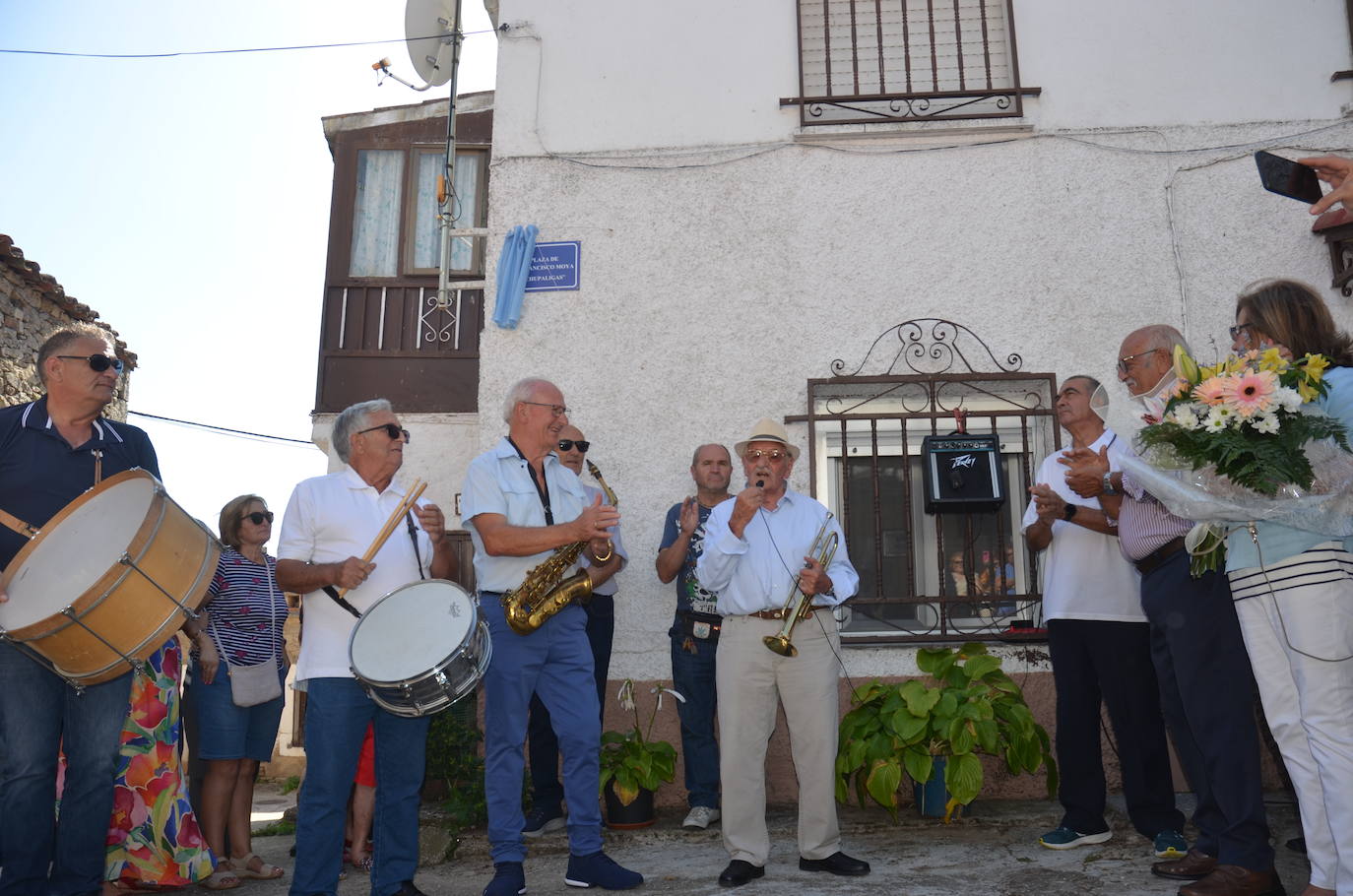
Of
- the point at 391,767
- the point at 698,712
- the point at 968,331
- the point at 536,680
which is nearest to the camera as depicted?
the point at 391,767

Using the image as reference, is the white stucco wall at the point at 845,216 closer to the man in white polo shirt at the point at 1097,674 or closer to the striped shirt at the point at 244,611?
the striped shirt at the point at 244,611

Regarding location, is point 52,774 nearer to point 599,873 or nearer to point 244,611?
point 244,611

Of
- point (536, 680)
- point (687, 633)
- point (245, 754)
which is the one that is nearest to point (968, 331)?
point (687, 633)

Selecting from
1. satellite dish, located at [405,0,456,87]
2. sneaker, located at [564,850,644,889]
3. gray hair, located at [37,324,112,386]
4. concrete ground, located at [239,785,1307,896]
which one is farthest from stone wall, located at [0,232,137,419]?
sneaker, located at [564,850,644,889]

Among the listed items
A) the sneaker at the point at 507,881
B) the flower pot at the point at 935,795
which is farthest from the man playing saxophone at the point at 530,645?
the flower pot at the point at 935,795

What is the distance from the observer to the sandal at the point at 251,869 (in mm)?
5066

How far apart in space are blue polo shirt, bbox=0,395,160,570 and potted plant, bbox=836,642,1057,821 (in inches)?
139

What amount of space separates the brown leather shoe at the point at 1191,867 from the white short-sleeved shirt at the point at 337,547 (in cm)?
318

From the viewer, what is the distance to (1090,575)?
15.9ft

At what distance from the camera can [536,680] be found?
14.6 feet

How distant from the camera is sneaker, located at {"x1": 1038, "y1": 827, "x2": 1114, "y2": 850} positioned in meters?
4.73

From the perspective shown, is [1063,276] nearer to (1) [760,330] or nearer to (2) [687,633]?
(1) [760,330]

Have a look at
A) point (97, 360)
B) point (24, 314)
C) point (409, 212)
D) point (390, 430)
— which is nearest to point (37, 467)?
point (97, 360)

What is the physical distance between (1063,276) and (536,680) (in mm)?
4205
